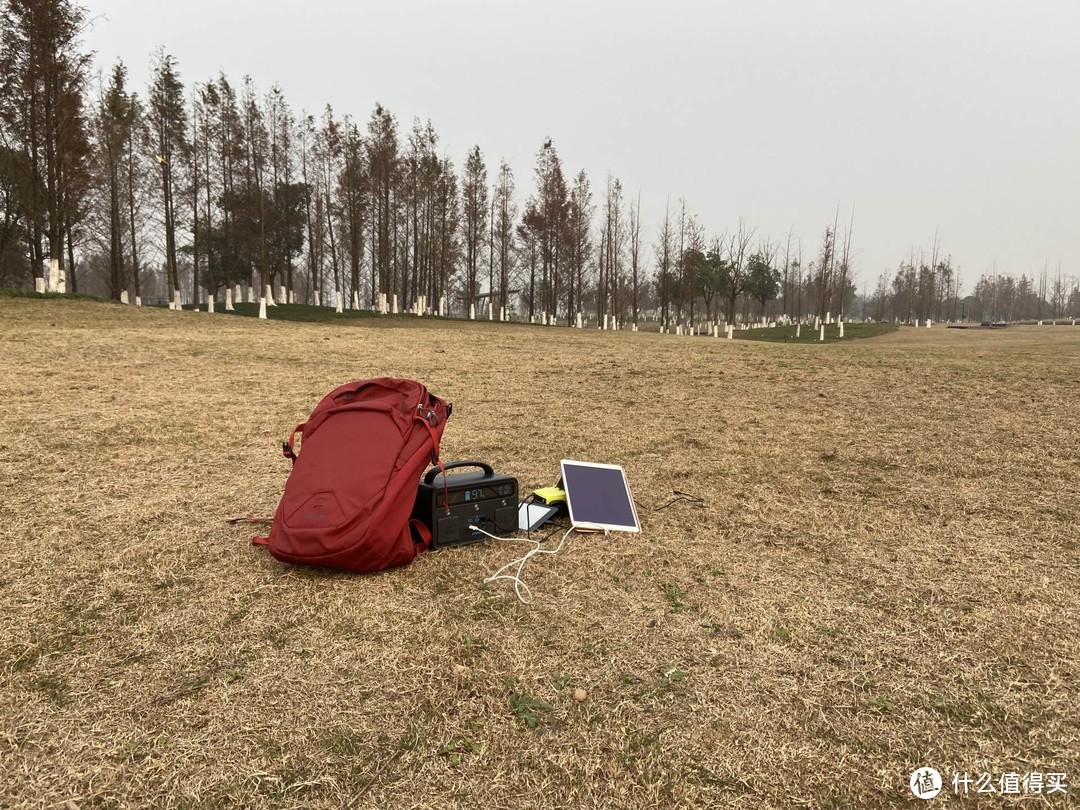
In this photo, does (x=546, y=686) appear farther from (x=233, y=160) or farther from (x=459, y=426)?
(x=233, y=160)

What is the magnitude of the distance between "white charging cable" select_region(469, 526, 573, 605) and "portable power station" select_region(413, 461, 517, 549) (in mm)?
69

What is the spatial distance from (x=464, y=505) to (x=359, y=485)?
77cm

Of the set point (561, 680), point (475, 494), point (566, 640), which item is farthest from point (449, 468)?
point (561, 680)

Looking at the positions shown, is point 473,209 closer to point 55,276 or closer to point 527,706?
point 55,276

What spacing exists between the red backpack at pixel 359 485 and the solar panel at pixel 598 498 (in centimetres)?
109

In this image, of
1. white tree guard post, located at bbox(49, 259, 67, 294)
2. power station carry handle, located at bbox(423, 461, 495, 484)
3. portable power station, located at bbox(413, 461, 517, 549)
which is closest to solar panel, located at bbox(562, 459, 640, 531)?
portable power station, located at bbox(413, 461, 517, 549)

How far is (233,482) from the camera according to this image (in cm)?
502

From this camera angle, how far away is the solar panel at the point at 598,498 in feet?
13.3

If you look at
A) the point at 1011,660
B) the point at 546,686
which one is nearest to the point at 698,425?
the point at 1011,660

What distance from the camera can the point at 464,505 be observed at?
3707 mm

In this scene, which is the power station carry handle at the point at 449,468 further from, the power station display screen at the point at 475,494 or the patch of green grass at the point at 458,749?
the patch of green grass at the point at 458,749

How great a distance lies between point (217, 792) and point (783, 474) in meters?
4.91

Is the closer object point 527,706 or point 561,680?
point 527,706

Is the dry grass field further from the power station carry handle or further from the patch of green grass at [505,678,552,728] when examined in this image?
the power station carry handle
